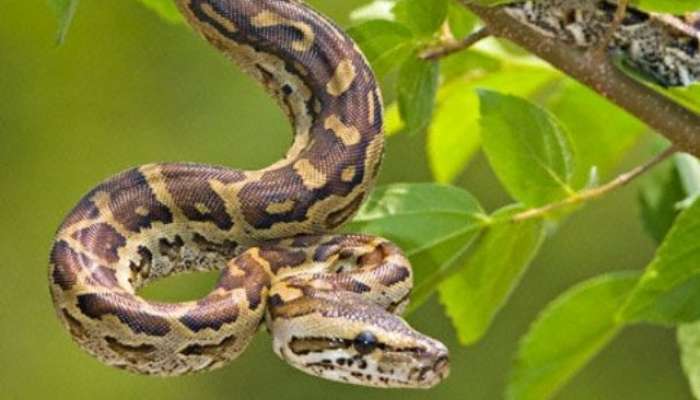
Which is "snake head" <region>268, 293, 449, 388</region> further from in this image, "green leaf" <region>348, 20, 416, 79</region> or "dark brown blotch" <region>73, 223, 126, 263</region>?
"green leaf" <region>348, 20, 416, 79</region>

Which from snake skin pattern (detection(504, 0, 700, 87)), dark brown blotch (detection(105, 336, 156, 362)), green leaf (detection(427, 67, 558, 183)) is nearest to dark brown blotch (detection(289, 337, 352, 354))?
dark brown blotch (detection(105, 336, 156, 362))

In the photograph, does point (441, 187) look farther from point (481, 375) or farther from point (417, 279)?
point (481, 375)

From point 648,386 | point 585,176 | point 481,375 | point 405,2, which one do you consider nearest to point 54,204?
point 481,375

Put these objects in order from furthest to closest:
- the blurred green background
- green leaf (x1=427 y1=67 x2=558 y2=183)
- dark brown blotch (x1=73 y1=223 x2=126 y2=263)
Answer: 1. the blurred green background
2. green leaf (x1=427 y1=67 x2=558 y2=183)
3. dark brown blotch (x1=73 y1=223 x2=126 y2=263)

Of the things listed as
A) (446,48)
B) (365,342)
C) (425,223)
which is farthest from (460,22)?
(365,342)

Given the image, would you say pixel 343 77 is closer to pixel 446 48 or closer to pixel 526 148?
pixel 446 48
